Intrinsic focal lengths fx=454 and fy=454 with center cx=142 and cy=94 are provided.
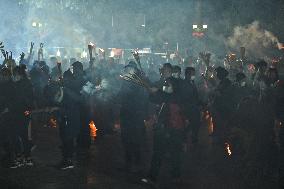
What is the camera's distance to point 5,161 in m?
10.1

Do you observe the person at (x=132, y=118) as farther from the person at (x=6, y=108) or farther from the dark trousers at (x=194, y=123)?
the dark trousers at (x=194, y=123)

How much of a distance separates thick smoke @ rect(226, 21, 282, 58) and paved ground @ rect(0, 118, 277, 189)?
84.4 feet

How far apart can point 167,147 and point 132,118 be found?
60.1 inches

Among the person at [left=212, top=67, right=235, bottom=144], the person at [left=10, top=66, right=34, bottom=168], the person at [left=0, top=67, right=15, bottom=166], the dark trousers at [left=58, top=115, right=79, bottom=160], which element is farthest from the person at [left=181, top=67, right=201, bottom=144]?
the person at [left=0, top=67, right=15, bottom=166]

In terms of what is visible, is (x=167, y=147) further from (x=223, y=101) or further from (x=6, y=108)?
(x=223, y=101)

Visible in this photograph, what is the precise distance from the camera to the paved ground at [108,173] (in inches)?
340

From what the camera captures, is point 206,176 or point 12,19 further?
point 12,19

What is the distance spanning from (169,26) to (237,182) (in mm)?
40674

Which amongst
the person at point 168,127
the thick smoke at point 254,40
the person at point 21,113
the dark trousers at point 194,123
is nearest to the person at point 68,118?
the person at point 21,113

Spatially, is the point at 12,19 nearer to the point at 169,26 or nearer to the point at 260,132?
the point at 169,26

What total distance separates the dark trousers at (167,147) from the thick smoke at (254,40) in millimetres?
27869

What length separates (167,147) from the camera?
859 cm

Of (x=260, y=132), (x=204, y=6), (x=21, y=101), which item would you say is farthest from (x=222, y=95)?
(x=204, y=6)

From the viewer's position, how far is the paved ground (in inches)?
340
